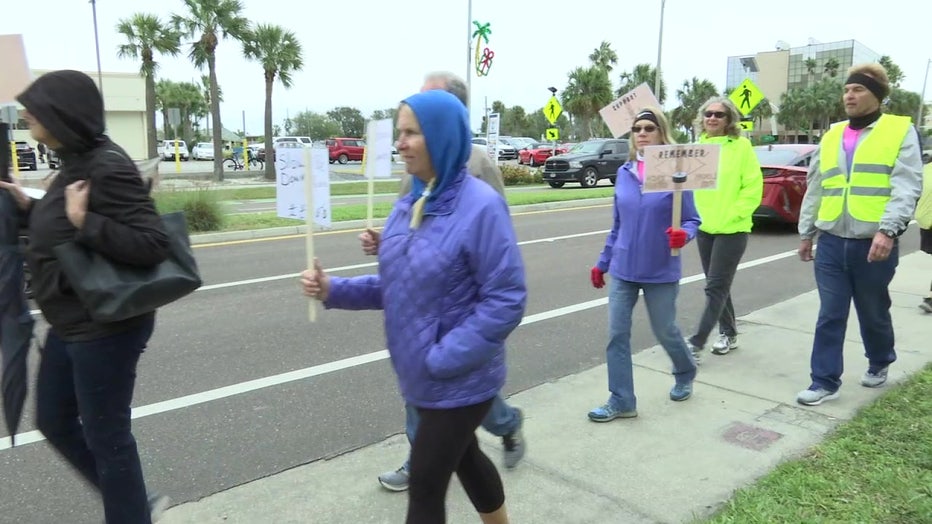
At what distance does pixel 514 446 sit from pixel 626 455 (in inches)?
28.4

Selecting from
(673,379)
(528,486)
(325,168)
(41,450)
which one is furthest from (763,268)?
(41,450)

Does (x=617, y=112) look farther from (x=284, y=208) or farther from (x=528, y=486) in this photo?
(x=528, y=486)

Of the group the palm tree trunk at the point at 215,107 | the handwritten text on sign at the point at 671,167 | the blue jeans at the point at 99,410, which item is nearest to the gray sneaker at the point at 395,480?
the blue jeans at the point at 99,410

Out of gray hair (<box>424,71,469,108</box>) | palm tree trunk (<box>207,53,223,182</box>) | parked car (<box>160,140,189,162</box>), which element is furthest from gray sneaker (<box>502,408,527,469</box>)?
parked car (<box>160,140,189,162</box>)

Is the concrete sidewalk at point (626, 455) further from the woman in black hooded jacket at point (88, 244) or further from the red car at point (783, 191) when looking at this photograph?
the red car at point (783, 191)

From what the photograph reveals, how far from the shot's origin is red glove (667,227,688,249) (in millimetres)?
3828

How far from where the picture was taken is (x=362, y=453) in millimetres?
3727

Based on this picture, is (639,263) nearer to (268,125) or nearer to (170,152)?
(268,125)

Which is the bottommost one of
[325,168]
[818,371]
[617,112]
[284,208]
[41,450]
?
[41,450]

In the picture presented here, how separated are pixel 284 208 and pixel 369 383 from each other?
1356mm

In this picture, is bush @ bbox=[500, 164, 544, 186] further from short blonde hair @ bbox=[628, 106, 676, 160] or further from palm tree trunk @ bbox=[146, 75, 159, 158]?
short blonde hair @ bbox=[628, 106, 676, 160]

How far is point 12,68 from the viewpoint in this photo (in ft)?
10.6

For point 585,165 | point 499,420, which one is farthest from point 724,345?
point 585,165

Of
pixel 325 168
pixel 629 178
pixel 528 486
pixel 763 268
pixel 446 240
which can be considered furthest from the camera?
pixel 763 268
